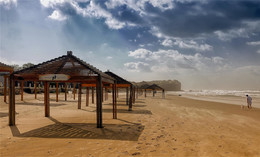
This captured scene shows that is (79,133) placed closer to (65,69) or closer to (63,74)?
(63,74)

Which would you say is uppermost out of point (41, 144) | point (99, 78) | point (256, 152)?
point (99, 78)

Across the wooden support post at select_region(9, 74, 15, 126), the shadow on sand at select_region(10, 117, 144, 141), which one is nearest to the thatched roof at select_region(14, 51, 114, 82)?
the wooden support post at select_region(9, 74, 15, 126)

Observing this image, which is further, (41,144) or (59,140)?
(59,140)

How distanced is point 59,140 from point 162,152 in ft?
12.3

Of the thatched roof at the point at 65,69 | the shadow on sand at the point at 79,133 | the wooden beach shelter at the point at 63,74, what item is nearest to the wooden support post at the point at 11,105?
the wooden beach shelter at the point at 63,74

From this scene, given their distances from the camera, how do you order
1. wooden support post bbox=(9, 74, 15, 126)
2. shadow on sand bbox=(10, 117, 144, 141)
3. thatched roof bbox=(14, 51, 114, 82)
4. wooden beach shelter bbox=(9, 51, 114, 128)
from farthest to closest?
wooden support post bbox=(9, 74, 15, 126)
thatched roof bbox=(14, 51, 114, 82)
wooden beach shelter bbox=(9, 51, 114, 128)
shadow on sand bbox=(10, 117, 144, 141)

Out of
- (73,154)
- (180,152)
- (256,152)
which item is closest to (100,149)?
(73,154)

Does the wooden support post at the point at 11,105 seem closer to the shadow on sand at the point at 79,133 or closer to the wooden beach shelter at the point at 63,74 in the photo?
the wooden beach shelter at the point at 63,74

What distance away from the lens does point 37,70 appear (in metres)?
8.86

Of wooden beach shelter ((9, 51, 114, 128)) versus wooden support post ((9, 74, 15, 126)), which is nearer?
wooden beach shelter ((9, 51, 114, 128))

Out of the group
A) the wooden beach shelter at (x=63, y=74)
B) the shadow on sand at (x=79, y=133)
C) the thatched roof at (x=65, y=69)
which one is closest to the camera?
the shadow on sand at (x=79, y=133)

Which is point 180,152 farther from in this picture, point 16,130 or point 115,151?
point 16,130

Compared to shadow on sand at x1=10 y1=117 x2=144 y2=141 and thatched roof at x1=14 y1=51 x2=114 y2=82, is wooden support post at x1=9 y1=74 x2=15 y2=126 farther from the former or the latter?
shadow on sand at x1=10 y1=117 x2=144 y2=141

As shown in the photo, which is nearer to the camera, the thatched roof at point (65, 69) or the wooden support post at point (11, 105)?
the thatched roof at point (65, 69)
